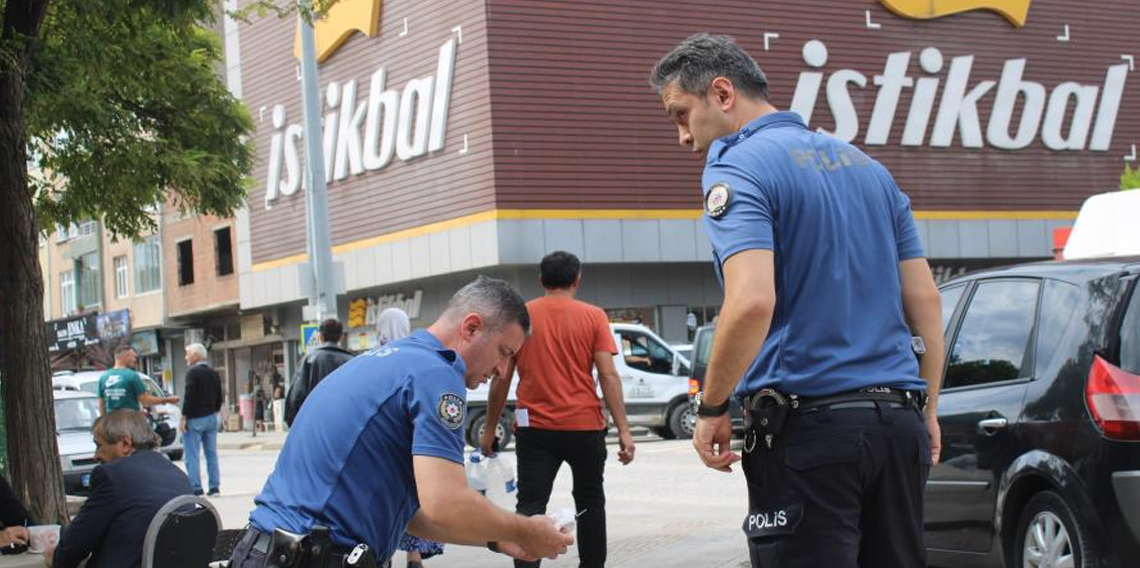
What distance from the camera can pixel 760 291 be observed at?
3.71 metres

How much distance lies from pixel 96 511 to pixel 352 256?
31.7 m

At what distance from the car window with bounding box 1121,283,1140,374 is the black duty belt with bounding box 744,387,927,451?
249 cm

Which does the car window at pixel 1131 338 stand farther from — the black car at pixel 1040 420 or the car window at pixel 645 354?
the car window at pixel 645 354

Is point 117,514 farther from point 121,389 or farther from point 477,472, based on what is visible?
point 121,389

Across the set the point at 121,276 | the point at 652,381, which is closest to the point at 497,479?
the point at 652,381

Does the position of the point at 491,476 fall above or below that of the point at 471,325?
below

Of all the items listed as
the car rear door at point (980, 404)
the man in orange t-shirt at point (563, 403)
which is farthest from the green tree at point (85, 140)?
the car rear door at point (980, 404)

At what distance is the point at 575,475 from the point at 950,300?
6.58 ft

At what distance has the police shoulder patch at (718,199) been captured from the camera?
386cm

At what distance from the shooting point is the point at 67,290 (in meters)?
56.7

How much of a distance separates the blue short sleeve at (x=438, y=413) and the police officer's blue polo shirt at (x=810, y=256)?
728 millimetres

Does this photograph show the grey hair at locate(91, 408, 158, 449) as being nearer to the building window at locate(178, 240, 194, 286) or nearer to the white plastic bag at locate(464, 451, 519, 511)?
the white plastic bag at locate(464, 451, 519, 511)

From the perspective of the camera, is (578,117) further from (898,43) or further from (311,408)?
(311,408)

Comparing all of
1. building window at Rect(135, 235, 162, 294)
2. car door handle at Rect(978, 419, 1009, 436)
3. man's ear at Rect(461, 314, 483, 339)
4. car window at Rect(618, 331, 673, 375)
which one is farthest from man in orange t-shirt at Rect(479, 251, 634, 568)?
building window at Rect(135, 235, 162, 294)
